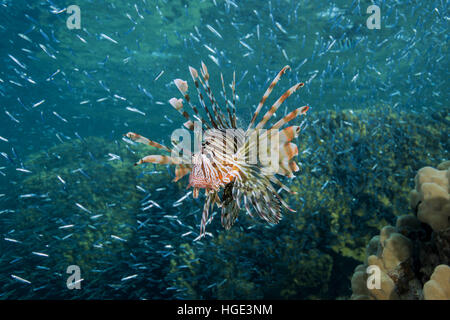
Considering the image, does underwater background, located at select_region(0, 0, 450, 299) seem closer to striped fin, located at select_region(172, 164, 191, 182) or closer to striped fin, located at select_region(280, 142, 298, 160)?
striped fin, located at select_region(280, 142, 298, 160)

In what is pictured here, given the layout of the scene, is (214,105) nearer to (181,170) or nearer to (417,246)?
(181,170)

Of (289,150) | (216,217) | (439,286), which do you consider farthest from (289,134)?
(216,217)

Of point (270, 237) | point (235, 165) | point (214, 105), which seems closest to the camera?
point (235, 165)

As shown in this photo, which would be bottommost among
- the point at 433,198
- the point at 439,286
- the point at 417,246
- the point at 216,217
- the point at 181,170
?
the point at 439,286

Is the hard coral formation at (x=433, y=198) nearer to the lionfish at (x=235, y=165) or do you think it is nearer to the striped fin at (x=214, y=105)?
the lionfish at (x=235, y=165)

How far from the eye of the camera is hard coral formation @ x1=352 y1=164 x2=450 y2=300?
2348 mm

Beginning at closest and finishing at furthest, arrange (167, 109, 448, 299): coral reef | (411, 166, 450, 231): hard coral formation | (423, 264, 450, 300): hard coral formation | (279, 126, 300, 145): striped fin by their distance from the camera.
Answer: (279, 126, 300, 145): striped fin < (423, 264, 450, 300): hard coral formation < (411, 166, 450, 231): hard coral formation < (167, 109, 448, 299): coral reef

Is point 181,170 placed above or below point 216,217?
above

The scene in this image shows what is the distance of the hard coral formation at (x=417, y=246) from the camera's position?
7.70 feet

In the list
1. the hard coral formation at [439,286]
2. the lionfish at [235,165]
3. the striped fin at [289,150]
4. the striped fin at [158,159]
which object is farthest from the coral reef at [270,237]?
the hard coral formation at [439,286]

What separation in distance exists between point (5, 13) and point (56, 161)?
10.9 m

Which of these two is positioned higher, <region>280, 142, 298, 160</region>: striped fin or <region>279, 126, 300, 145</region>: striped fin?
<region>279, 126, 300, 145</region>: striped fin

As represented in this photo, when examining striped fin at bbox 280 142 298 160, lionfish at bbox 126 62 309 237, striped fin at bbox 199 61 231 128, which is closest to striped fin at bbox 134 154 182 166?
lionfish at bbox 126 62 309 237

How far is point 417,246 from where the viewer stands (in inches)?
102
